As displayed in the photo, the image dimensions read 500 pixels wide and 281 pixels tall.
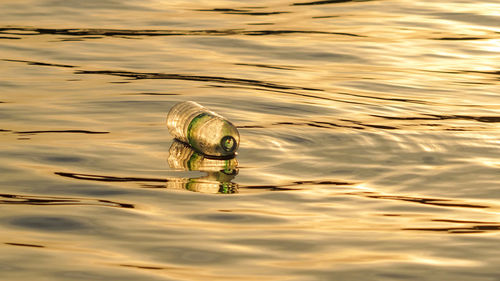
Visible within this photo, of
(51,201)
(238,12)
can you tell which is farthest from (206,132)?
(238,12)

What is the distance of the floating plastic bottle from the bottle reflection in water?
1.8 inches

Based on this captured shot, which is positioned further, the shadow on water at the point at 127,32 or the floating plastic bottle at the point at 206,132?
the shadow on water at the point at 127,32

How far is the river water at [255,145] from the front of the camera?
14.5ft

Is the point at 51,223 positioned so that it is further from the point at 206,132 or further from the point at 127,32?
the point at 127,32

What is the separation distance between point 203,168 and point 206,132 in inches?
13.0

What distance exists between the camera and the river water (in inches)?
174

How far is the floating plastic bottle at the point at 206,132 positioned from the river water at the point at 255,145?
0.07 meters

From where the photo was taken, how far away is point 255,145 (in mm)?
6605

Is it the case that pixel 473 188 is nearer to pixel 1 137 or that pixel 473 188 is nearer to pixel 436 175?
pixel 436 175

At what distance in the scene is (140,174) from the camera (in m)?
5.84

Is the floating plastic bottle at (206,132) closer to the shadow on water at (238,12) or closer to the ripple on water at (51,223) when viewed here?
the ripple on water at (51,223)

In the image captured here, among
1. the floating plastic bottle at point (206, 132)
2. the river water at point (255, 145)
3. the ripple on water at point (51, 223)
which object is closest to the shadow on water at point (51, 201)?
the river water at point (255, 145)

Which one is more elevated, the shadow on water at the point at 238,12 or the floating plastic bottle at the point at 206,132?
the shadow on water at the point at 238,12

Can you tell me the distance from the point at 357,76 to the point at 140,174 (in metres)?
3.55
